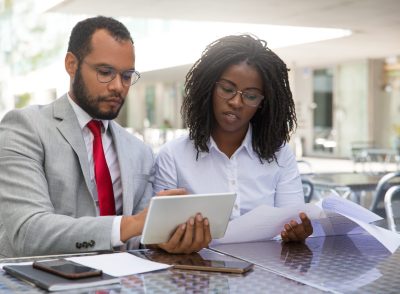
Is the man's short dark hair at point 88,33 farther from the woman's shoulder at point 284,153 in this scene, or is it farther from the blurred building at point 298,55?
the blurred building at point 298,55

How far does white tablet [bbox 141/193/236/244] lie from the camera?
1.52 meters

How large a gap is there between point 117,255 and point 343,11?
1027 cm

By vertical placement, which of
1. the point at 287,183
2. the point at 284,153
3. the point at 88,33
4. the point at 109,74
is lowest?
the point at 287,183

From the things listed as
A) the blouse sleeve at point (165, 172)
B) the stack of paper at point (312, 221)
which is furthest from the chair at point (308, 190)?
the stack of paper at point (312, 221)

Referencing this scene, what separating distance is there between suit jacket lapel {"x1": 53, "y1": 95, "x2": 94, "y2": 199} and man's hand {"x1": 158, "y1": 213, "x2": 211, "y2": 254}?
1.44 feet

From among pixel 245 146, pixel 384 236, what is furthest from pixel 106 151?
pixel 384 236

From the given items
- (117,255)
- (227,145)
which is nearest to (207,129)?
(227,145)

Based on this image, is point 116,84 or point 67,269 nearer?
point 67,269

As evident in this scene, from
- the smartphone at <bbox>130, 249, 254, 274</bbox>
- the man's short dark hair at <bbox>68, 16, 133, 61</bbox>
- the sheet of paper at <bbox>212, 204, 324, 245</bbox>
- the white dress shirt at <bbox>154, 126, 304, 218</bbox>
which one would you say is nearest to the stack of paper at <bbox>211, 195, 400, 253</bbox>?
the sheet of paper at <bbox>212, 204, 324, 245</bbox>

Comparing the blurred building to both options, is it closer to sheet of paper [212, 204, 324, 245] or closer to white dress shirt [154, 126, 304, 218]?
white dress shirt [154, 126, 304, 218]

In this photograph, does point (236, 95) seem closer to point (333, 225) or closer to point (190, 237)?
point (333, 225)

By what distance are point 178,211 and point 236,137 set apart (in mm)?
786

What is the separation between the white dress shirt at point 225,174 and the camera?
2254 mm

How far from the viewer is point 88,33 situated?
6.72ft
